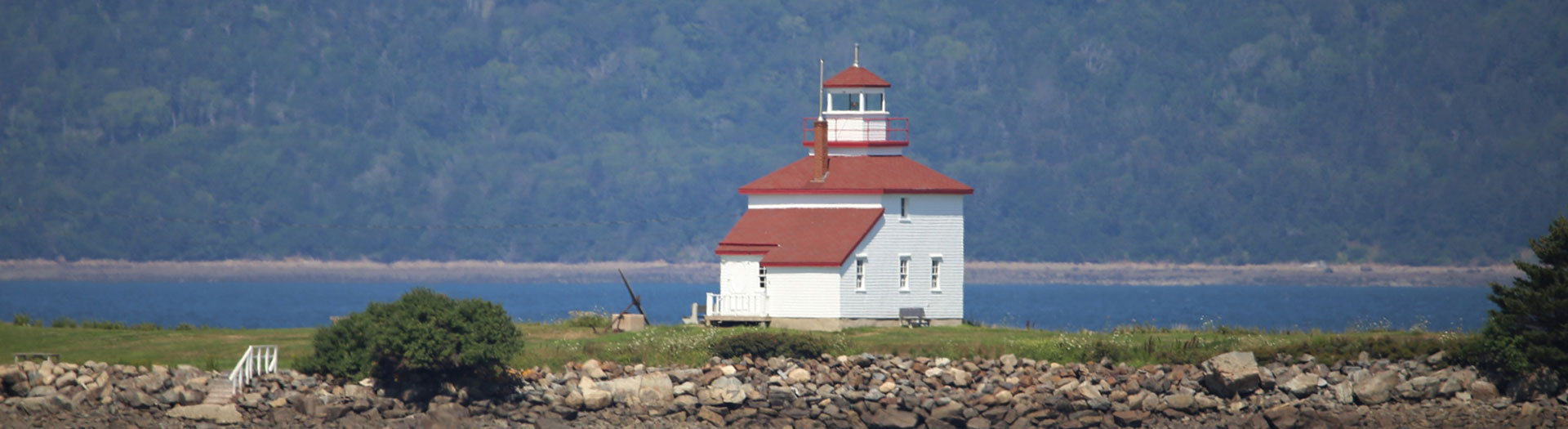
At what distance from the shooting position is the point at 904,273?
4572cm

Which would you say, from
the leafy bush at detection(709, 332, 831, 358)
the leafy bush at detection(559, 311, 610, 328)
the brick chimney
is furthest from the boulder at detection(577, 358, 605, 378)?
the brick chimney

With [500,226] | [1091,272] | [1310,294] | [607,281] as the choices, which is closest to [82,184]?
[500,226]

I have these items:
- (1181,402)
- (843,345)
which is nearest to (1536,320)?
(1181,402)

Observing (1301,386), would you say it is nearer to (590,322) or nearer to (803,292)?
(803,292)

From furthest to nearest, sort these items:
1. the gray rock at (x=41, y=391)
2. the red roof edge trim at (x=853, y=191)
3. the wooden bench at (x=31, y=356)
Result: the red roof edge trim at (x=853, y=191)
the wooden bench at (x=31, y=356)
the gray rock at (x=41, y=391)

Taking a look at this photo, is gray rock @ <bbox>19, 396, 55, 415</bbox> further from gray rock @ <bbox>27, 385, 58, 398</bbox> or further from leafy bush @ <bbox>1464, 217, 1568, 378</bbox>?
leafy bush @ <bbox>1464, 217, 1568, 378</bbox>

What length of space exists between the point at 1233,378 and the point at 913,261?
11847mm

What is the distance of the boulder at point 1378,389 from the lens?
116 ft

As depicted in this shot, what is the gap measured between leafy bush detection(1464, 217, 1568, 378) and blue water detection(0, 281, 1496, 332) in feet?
23.5

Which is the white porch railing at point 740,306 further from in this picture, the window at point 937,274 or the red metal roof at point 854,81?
the red metal roof at point 854,81

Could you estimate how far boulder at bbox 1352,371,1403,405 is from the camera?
35438 mm

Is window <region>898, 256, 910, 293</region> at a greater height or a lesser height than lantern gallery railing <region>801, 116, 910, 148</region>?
lesser

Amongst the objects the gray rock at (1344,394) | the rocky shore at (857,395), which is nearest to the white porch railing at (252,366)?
the rocky shore at (857,395)

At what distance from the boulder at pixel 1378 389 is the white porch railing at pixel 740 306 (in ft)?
51.3
